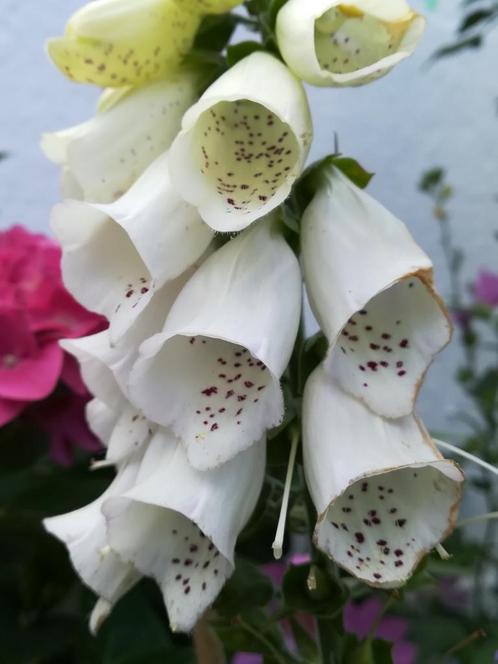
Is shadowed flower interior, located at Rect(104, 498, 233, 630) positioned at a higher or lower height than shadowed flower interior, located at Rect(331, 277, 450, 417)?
lower

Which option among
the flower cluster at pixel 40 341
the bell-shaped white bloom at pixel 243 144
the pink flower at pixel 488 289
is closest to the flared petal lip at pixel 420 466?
the bell-shaped white bloom at pixel 243 144

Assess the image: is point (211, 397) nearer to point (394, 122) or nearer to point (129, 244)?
point (129, 244)

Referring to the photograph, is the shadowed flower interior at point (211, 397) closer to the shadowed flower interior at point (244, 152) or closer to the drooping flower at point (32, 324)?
the shadowed flower interior at point (244, 152)

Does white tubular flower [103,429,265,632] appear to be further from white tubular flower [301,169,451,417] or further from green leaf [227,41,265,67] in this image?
green leaf [227,41,265,67]

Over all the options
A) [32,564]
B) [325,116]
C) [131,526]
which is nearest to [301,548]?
[32,564]

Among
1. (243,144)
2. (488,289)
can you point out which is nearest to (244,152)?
(243,144)

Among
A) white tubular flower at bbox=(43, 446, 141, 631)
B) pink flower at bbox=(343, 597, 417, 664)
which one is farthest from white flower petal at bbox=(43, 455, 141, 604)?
pink flower at bbox=(343, 597, 417, 664)

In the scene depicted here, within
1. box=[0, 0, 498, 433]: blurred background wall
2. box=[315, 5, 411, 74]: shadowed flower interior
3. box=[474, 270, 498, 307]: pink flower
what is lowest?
box=[474, 270, 498, 307]: pink flower

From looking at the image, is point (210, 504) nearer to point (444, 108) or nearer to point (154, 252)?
point (154, 252)
